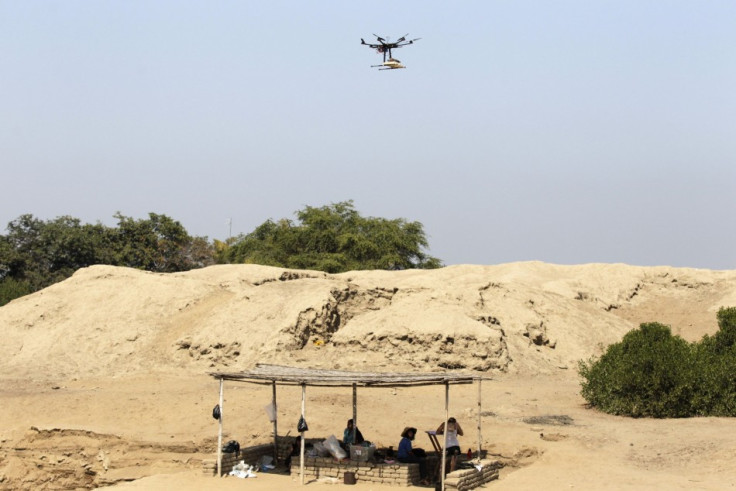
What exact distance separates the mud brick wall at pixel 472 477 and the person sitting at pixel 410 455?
0.81 metres

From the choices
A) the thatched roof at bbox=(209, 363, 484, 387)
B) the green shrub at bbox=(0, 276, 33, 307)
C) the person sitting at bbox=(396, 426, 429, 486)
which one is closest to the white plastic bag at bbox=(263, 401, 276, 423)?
the thatched roof at bbox=(209, 363, 484, 387)

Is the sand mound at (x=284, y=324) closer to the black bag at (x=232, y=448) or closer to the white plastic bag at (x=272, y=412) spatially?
the white plastic bag at (x=272, y=412)

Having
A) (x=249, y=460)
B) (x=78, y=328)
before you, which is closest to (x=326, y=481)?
(x=249, y=460)

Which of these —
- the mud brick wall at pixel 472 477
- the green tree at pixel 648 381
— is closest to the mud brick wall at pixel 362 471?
the mud brick wall at pixel 472 477

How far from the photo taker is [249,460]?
1667 centimetres

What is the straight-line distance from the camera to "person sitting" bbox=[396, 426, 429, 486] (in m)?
15.4

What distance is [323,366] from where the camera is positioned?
24.2 m

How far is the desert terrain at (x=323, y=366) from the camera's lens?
1677 cm

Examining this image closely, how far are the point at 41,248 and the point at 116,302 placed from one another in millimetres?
23703

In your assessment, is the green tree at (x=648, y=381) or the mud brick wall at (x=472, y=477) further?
the green tree at (x=648, y=381)

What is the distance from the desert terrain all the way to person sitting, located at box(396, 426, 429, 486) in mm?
1092

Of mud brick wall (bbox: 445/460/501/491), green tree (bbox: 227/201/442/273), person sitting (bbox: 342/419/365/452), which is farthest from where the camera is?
green tree (bbox: 227/201/442/273)

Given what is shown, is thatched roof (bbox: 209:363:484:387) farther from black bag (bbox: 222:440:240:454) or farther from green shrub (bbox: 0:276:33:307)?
green shrub (bbox: 0:276:33:307)

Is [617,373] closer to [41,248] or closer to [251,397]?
[251,397]
